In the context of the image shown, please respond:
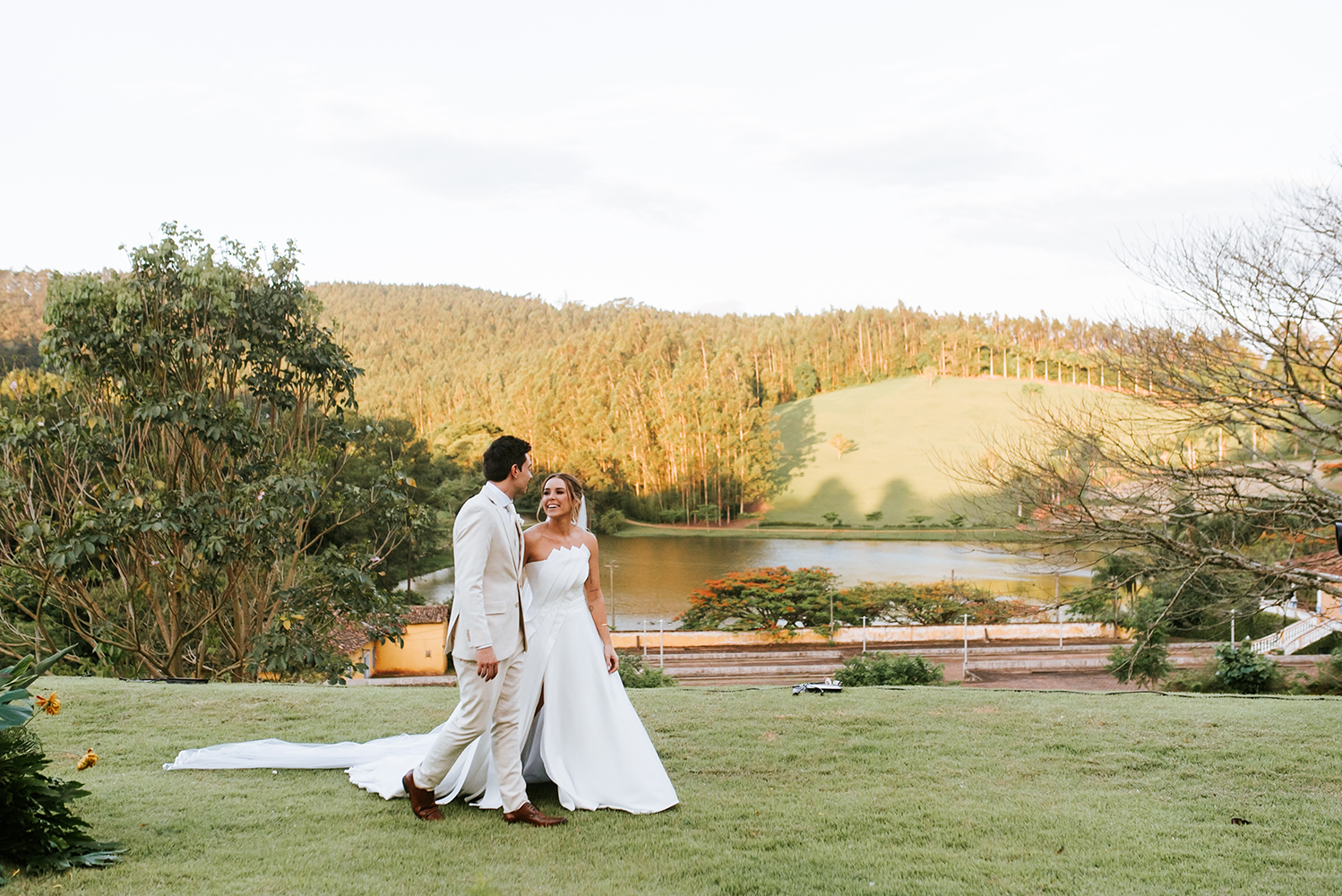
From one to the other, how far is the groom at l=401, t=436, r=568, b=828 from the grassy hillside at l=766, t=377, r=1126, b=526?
47.7 meters

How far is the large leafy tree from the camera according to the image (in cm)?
980

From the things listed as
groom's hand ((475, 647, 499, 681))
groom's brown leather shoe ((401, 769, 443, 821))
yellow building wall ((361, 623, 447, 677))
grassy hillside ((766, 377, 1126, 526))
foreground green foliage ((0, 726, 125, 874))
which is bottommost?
yellow building wall ((361, 623, 447, 677))

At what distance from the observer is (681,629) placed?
30734mm

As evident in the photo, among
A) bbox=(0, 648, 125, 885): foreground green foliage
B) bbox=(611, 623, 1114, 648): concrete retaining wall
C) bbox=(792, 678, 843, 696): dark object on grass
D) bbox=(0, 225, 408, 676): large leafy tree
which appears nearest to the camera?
bbox=(0, 648, 125, 885): foreground green foliage

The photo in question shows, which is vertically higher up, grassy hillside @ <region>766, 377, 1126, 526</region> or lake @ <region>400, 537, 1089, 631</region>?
grassy hillside @ <region>766, 377, 1126, 526</region>

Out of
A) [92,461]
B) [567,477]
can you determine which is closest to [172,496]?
[92,461]

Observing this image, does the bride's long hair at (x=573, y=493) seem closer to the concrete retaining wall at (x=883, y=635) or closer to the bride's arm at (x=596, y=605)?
the bride's arm at (x=596, y=605)

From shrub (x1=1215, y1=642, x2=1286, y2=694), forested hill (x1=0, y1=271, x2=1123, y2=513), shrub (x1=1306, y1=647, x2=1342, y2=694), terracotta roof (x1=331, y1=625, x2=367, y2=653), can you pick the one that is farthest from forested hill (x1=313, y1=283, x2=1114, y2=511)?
terracotta roof (x1=331, y1=625, x2=367, y2=653)

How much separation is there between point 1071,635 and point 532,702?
29.2 m

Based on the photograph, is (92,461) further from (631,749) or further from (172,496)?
(631,749)

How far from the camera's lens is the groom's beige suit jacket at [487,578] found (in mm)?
3695

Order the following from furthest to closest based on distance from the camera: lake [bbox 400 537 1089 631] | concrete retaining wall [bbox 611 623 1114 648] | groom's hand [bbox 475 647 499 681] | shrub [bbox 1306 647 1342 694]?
lake [bbox 400 537 1089 631] → concrete retaining wall [bbox 611 623 1114 648] → shrub [bbox 1306 647 1342 694] → groom's hand [bbox 475 647 499 681]

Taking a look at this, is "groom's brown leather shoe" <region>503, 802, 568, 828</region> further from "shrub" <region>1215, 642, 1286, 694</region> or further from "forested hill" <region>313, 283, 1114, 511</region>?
"forested hill" <region>313, 283, 1114, 511</region>

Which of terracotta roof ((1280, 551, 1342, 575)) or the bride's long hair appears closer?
the bride's long hair
